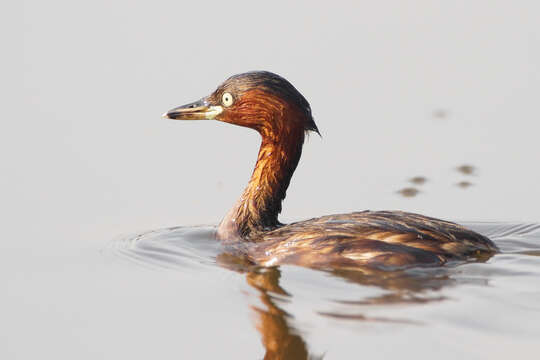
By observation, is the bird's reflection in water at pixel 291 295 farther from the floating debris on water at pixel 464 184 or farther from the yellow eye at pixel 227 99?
the floating debris on water at pixel 464 184

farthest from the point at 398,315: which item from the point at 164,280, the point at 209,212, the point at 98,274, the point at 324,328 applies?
the point at 209,212

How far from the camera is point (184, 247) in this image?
1011 centimetres

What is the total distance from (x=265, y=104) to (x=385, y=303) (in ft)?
8.51

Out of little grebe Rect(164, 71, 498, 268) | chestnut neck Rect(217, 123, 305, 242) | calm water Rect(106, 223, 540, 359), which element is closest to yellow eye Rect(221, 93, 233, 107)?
little grebe Rect(164, 71, 498, 268)

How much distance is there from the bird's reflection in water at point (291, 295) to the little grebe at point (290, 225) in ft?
0.45

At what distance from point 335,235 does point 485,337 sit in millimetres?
Answer: 2149

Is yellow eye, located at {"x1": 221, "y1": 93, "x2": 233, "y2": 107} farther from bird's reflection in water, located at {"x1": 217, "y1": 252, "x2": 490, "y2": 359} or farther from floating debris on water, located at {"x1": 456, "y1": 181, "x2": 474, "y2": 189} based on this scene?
floating debris on water, located at {"x1": 456, "y1": 181, "x2": 474, "y2": 189}

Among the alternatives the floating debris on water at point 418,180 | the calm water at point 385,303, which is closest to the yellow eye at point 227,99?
the calm water at point 385,303

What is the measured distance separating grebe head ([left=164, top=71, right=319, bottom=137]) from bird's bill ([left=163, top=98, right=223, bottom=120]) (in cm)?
14

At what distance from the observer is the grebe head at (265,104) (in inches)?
388

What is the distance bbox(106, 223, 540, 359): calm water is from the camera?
7.35 m

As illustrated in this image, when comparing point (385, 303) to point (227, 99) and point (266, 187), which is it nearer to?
point (266, 187)

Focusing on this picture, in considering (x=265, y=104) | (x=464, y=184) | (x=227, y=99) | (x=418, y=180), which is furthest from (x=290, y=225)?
(x=464, y=184)

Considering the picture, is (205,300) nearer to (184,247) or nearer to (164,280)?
(164,280)
